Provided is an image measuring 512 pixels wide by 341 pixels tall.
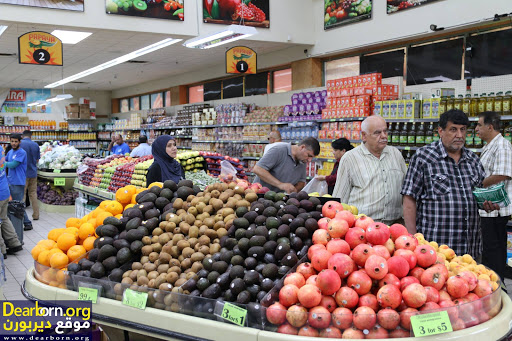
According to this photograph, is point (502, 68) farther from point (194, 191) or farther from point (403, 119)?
point (194, 191)

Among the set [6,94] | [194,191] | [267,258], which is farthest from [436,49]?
[6,94]

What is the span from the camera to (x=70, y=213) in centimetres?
1064

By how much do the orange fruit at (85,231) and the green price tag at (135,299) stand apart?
87 cm

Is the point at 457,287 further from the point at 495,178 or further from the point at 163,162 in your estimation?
the point at 163,162

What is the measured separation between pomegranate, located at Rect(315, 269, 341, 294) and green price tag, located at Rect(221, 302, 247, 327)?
0.36m

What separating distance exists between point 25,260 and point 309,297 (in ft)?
19.1

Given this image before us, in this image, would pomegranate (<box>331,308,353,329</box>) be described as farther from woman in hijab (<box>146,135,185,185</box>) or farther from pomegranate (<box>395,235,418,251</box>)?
woman in hijab (<box>146,135,185,185</box>)

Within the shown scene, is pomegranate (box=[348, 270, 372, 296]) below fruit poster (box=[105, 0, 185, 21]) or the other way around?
below

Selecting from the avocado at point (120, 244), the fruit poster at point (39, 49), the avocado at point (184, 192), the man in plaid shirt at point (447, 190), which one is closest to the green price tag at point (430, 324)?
the man in plaid shirt at point (447, 190)

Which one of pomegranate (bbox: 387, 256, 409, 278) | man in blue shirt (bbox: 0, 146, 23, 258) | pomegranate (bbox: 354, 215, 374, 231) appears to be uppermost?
pomegranate (bbox: 354, 215, 374, 231)

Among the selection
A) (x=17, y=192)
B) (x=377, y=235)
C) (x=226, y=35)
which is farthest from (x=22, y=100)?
(x=377, y=235)

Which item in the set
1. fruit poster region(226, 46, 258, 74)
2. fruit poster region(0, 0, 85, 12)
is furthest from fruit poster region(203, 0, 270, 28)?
fruit poster region(0, 0, 85, 12)

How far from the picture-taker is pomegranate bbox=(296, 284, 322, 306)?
2037mm

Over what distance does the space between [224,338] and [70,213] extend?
30.9ft
